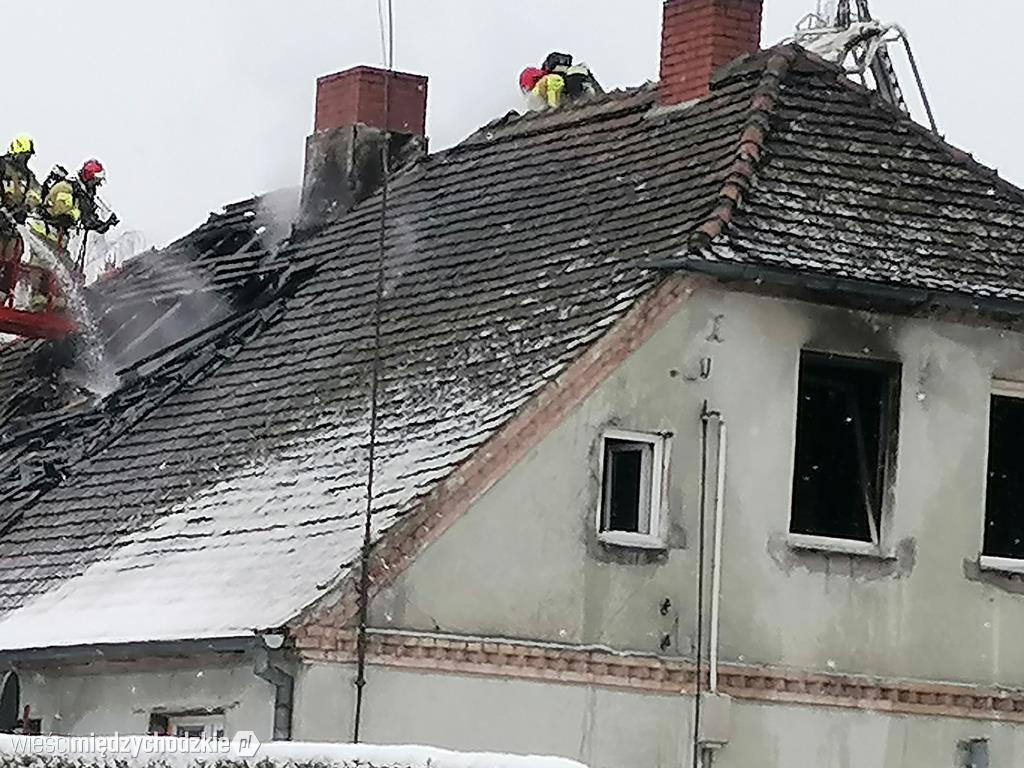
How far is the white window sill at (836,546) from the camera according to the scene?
19.7 m

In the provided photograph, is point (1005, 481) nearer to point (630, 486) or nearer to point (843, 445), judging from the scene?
point (843, 445)

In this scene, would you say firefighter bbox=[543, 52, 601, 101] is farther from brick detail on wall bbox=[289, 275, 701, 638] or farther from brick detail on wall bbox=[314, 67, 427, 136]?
brick detail on wall bbox=[289, 275, 701, 638]

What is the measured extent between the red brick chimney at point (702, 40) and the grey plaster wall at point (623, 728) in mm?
5342

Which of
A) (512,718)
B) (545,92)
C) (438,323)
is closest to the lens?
(512,718)

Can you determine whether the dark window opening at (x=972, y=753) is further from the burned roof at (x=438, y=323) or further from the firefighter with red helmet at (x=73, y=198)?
the firefighter with red helmet at (x=73, y=198)

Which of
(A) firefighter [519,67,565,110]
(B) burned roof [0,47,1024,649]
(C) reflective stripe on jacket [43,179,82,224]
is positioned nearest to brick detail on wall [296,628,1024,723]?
(B) burned roof [0,47,1024,649]

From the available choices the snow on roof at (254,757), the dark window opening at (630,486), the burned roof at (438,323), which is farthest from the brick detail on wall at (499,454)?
the snow on roof at (254,757)

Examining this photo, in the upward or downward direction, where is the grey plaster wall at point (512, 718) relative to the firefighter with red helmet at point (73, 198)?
downward

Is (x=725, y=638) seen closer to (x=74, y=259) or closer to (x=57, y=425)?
(x=57, y=425)

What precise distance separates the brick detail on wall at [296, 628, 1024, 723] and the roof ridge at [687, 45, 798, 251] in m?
2.64

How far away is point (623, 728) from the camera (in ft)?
62.1

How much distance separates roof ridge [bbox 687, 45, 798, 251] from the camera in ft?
64.5

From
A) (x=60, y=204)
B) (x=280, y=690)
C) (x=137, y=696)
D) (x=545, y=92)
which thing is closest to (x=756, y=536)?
(x=280, y=690)

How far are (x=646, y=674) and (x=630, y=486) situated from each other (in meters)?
1.22
